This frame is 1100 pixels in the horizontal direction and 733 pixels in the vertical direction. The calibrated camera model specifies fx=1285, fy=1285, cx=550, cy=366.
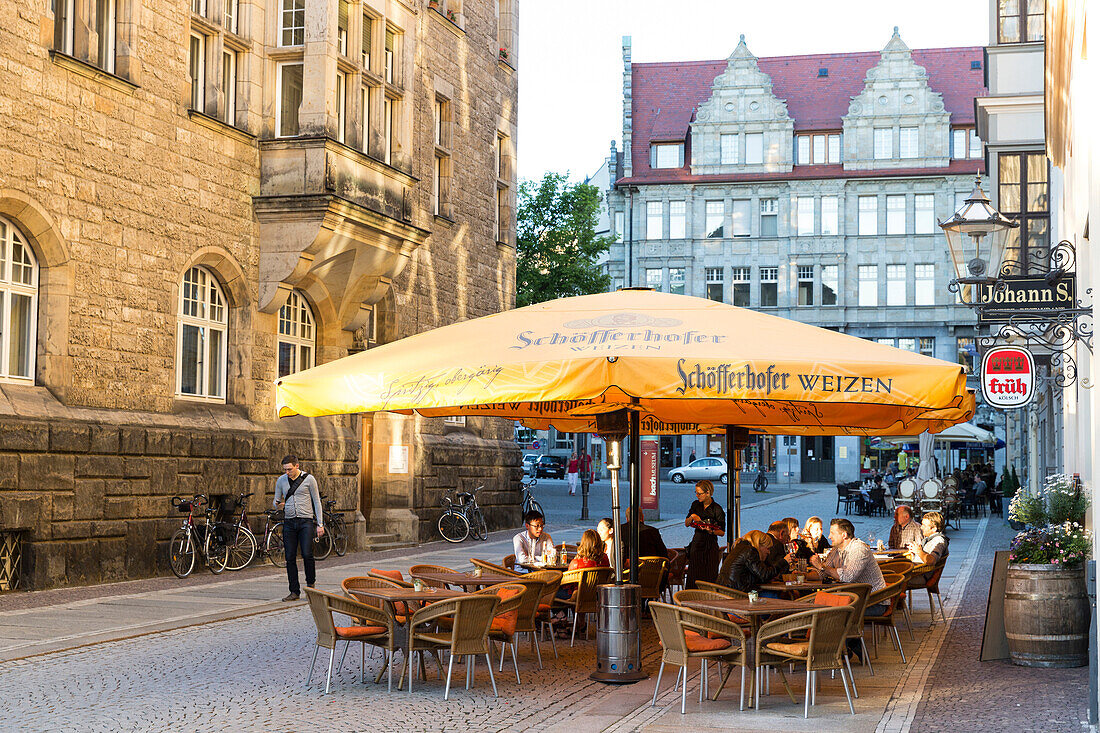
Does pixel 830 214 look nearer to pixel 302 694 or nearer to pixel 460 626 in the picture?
pixel 460 626

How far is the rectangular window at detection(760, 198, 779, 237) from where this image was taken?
62.4 meters

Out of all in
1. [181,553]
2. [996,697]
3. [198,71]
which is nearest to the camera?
[996,697]

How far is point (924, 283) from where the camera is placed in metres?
61.2

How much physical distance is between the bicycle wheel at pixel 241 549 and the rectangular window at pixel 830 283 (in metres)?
47.0

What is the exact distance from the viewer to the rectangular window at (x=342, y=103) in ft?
68.9

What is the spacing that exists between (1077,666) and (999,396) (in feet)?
9.06

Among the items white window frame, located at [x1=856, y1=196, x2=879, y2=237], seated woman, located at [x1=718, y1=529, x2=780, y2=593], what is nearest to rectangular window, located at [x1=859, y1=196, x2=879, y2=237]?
white window frame, located at [x1=856, y1=196, x2=879, y2=237]

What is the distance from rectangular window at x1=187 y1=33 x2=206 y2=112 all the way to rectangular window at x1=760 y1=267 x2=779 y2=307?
4604 centimetres

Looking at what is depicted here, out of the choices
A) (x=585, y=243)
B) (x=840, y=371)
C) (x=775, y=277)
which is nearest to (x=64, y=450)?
(x=840, y=371)

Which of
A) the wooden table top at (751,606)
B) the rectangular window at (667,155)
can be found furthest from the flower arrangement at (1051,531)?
the rectangular window at (667,155)

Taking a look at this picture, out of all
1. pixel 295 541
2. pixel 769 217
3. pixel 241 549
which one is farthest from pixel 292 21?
pixel 769 217

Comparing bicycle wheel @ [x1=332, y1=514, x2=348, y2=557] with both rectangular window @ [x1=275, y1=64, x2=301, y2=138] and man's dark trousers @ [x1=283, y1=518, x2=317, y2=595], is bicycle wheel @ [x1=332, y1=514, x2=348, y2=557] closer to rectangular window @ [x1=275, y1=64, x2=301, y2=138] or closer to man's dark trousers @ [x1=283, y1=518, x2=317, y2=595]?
man's dark trousers @ [x1=283, y1=518, x2=317, y2=595]

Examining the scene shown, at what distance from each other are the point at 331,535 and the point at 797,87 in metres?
49.1

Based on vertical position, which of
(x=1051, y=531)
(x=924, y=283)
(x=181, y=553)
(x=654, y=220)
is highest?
(x=654, y=220)
